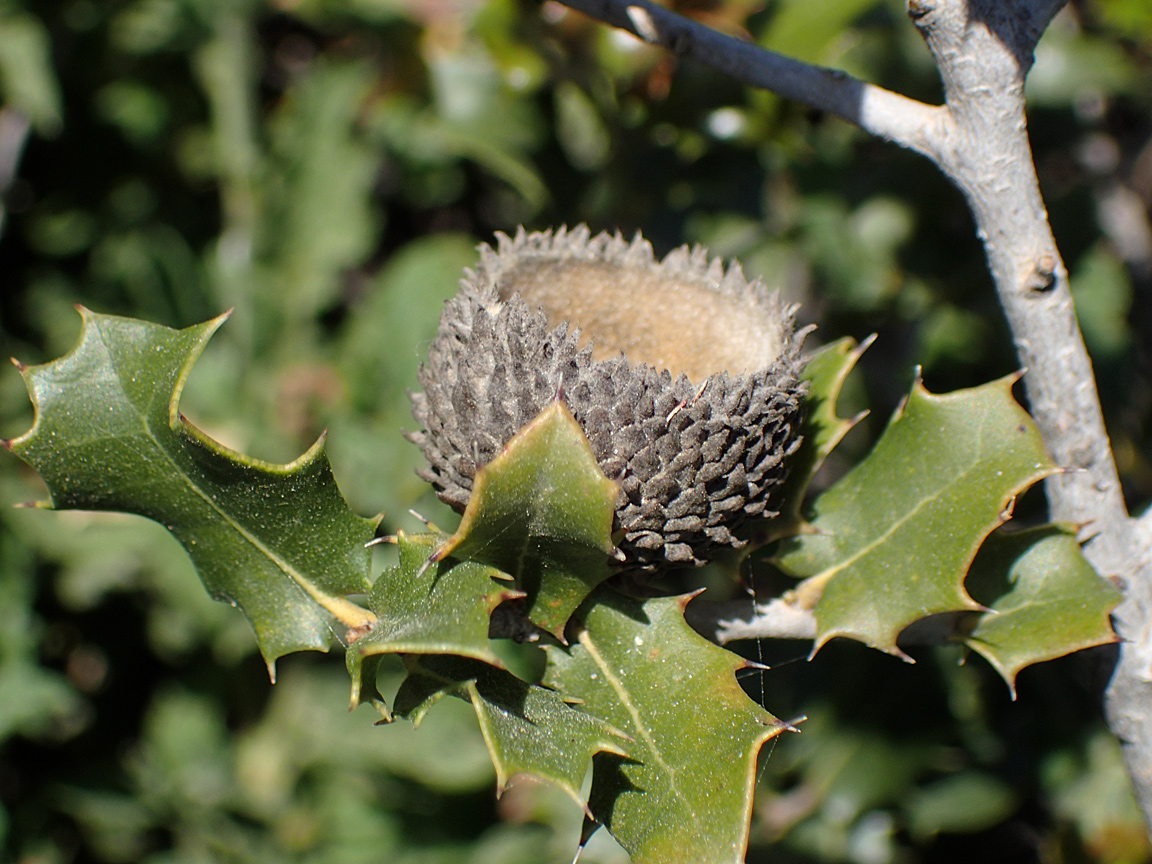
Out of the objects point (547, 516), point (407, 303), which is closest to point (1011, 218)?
point (547, 516)

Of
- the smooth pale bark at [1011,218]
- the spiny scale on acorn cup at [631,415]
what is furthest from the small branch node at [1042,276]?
the spiny scale on acorn cup at [631,415]

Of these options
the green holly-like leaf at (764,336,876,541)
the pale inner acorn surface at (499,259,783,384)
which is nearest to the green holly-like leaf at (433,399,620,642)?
the green holly-like leaf at (764,336,876,541)

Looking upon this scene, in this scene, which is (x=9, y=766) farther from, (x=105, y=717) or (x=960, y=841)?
(x=960, y=841)

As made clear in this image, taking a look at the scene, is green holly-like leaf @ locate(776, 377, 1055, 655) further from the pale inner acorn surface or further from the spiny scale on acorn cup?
the pale inner acorn surface

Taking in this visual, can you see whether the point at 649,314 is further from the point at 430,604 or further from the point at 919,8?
the point at 430,604

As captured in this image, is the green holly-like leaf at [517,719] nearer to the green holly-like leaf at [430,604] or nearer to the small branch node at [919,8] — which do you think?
the green holly-like leaf at [430,604]

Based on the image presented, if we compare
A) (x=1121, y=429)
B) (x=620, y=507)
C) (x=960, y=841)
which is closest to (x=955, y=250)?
(x=1121, y=429)

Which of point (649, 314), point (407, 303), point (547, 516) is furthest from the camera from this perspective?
point (407, 303)

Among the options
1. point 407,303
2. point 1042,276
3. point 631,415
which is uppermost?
point 1042,276
